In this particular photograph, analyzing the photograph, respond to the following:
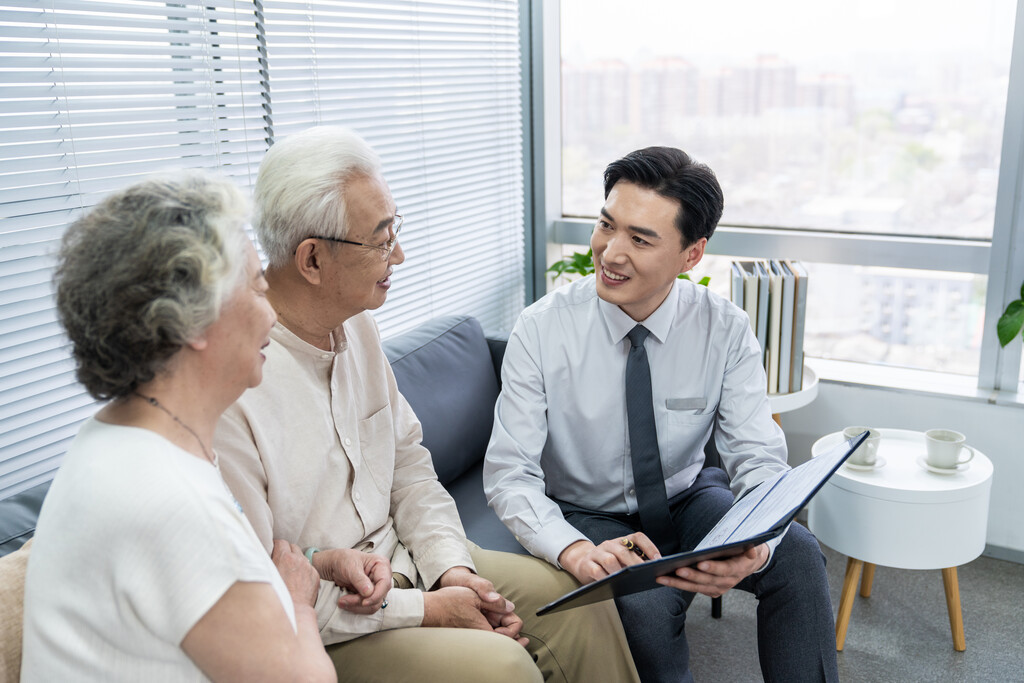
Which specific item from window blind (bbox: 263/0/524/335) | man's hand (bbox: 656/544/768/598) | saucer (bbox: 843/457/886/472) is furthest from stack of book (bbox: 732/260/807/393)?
man's hand (bbox: 656/544/768/598)

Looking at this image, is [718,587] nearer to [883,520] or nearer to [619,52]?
[883,520]

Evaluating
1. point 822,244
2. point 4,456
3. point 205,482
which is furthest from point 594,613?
point 822,244

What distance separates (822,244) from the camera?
301cm

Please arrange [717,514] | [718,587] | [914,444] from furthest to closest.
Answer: [914,444]
[717,514]
[718,587]

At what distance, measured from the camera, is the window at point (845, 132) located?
9.04 feet

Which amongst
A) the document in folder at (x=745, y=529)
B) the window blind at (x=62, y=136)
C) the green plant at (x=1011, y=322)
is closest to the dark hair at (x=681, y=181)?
the document in folder at (x=745, y=529)

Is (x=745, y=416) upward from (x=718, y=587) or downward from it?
upward

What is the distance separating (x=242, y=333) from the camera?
105 cm

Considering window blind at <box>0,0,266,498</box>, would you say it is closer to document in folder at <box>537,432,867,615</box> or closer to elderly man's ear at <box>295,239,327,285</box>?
elderly man's ear at <box>295,239,327,285</box>

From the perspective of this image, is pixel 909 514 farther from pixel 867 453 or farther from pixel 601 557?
pixel 601 557

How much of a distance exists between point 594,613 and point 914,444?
51.2 inches

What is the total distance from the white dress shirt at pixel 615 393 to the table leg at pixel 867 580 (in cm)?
80

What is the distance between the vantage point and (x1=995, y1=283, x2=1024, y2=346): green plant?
2590 millimetres

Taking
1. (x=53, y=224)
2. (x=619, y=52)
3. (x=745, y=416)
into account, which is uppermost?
(x=619, y=52)
